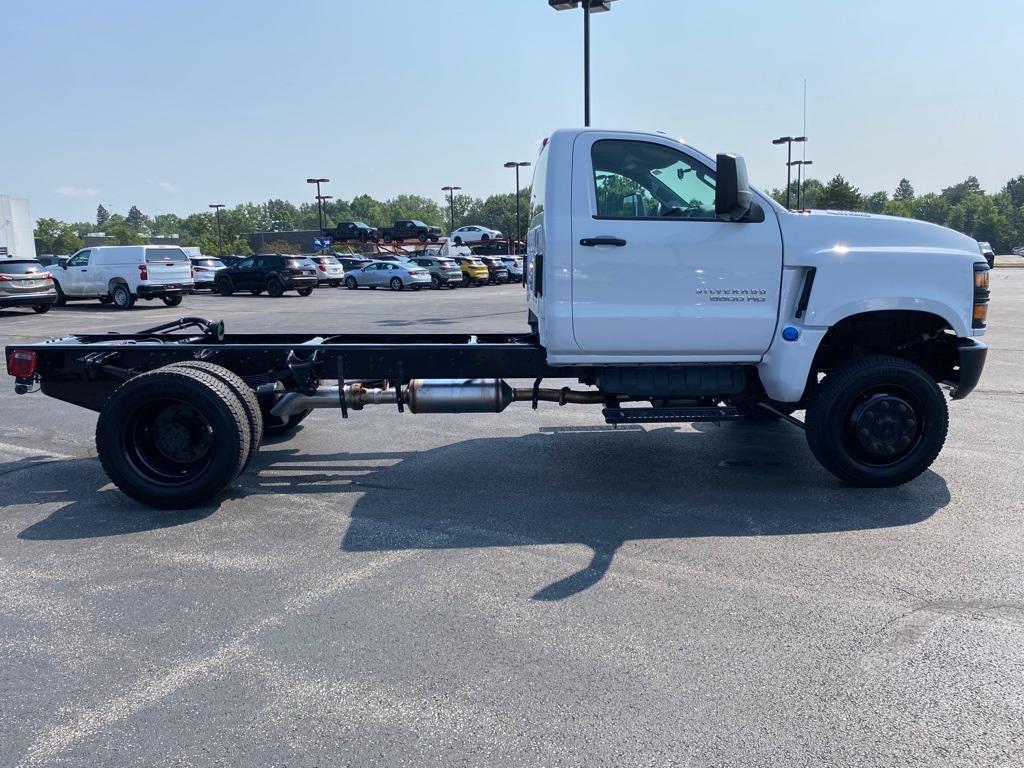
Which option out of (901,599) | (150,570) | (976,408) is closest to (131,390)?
(150,570)

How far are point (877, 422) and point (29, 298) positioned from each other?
2243cm

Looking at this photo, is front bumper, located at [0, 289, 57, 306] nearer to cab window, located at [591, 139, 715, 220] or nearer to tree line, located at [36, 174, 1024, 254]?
cab window, located at [591, 139, 715, 220]

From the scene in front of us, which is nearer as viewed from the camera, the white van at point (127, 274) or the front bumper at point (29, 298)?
the front bumper at point (29, 298)

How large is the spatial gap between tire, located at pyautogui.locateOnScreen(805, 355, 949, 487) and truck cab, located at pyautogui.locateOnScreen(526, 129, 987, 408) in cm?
26

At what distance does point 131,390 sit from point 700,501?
12.9 ft

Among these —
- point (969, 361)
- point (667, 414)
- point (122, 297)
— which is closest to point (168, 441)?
point (667, 414)

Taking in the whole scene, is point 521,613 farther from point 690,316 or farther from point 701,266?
point 701,266

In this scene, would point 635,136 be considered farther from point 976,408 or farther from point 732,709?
point 976,408

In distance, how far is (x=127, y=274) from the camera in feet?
76.9

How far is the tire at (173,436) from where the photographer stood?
5.37m

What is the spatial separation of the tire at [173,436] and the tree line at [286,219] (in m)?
67.4

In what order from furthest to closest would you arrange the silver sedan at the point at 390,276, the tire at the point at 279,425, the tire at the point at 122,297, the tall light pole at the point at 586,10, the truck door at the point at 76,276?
the silver sedan at the point at 390,276 < the truck door at the point at 76,276 < the tire at the point at 122,297 < the tall light pole at the point at 586,10 < the tire at the point at 279,425

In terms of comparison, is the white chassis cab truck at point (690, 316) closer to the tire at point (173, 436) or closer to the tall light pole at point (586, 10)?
Answer: the tire at point (173, 436)

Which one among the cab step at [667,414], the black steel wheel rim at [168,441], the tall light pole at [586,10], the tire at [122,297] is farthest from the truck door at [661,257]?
the tire at [122,297]
